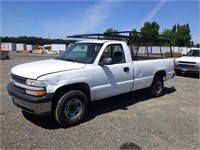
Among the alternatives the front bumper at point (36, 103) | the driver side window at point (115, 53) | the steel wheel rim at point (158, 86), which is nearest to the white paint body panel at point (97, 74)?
the driver side window at point (115, 53)

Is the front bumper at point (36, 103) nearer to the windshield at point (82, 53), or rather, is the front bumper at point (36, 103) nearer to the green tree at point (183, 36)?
the windshield at point (82, 53)

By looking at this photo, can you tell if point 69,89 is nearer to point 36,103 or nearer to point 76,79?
point 76,79

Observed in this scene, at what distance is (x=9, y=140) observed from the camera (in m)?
3.82

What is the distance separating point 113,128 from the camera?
4.46m

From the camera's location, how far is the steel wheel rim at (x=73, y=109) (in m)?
4.51

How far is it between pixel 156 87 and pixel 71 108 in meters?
3.63

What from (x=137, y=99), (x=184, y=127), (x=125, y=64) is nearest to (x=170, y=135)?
(x=184, y=127)

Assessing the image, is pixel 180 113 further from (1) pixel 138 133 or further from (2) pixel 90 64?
(2) pixel 90 64

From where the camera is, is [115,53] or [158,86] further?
[158,86]

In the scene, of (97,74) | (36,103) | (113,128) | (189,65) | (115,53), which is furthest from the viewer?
(189,65)

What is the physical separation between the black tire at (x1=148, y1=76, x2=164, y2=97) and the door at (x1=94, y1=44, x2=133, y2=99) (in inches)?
56.6

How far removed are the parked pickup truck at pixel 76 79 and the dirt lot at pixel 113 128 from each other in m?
0.43

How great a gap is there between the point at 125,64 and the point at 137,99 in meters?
1.73

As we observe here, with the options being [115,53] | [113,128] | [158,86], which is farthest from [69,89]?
[158,86]
